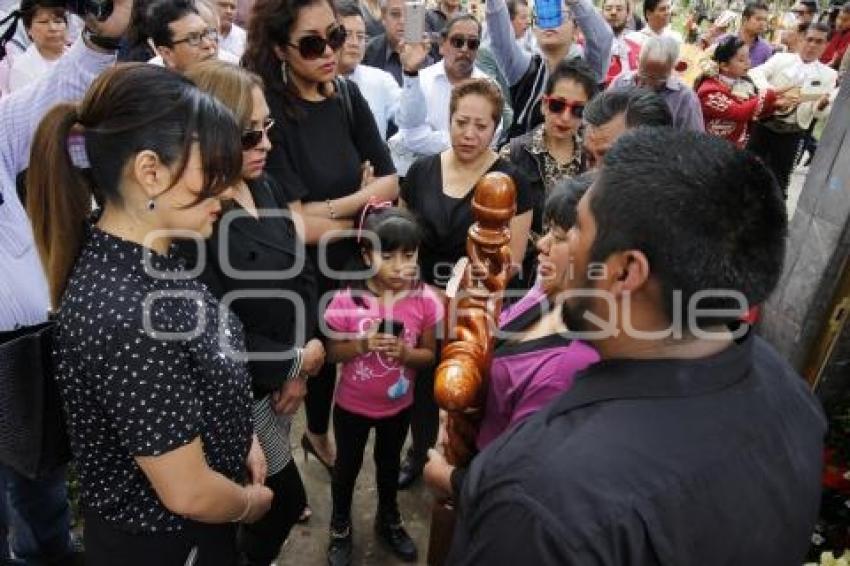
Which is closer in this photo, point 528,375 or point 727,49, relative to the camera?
point 528,375

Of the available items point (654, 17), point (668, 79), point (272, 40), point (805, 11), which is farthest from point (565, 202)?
point (805, 11)

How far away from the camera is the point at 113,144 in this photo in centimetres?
142

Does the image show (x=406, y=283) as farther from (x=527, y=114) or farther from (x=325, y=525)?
(x=527, y=114)

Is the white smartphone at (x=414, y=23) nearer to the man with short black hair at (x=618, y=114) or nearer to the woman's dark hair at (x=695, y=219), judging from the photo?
the man with short black hair at (x=618, y=114)

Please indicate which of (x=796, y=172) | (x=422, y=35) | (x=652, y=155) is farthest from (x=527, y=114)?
(x=796, y=172)

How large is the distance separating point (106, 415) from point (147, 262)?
36 centimetres

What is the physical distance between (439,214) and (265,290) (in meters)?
1.03

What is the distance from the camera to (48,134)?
1487 mm

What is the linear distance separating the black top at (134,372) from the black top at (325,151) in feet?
3.28

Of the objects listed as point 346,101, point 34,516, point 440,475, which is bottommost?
point 34,516

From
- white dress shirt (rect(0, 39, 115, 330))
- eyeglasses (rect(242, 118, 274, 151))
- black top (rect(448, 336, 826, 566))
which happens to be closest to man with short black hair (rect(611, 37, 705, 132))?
eyeglasses (rect(242, 118, 274, 151))

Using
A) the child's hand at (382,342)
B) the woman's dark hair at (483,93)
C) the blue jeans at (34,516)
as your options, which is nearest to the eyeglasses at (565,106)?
the woman's dark hair at (483,93)

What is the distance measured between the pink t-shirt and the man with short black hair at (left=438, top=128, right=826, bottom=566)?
4.91 feet

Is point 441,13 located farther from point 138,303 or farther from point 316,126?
point 138,303
